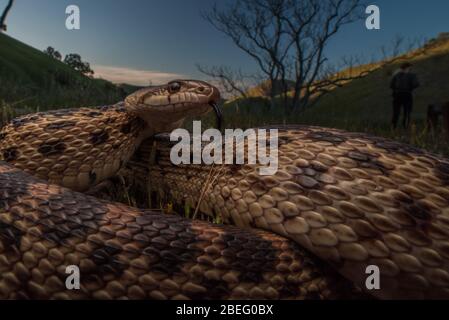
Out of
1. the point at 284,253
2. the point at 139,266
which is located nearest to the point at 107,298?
the point at 139,266

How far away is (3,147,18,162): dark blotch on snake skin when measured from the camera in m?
3.31

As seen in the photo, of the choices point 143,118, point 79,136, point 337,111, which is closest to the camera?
point 79,136

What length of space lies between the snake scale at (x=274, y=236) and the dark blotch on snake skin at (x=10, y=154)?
0.87 m

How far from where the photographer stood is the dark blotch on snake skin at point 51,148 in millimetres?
3262

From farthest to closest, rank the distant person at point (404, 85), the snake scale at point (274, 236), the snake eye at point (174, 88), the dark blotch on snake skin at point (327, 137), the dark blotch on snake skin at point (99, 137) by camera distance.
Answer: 1. the distant person at point (404, 85)
2. the snake eye at point (174, 88)
3. the dark blotch on snake skin at point (99, 137)
4. the dark blotch on snake skin at point (327, 137)
5. the snake scale at point (274, 236)

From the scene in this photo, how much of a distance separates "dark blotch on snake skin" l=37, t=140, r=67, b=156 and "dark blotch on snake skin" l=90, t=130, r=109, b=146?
0.23 m

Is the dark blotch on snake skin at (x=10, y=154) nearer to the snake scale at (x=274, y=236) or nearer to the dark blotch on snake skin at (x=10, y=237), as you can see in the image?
the snake scale at (x=274, y=236)

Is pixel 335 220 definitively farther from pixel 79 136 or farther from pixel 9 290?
pixel 79 136

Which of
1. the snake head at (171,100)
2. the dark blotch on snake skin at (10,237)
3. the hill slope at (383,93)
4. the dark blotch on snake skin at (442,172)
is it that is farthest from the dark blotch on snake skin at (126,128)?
the hill slope at (383,93)

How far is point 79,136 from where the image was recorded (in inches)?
131

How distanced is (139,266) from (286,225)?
833 mm

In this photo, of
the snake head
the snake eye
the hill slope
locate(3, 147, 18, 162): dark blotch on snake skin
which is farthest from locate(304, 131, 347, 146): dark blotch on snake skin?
the hill slope

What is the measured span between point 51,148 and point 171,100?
1.09 m
